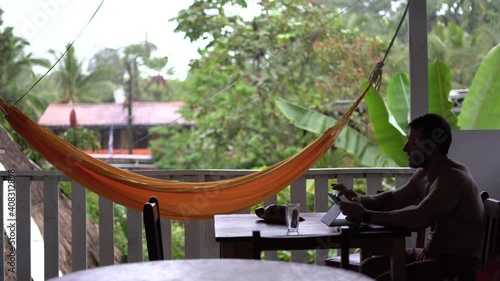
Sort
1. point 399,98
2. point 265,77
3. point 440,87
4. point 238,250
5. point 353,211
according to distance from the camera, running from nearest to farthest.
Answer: point 238,250 < point 353,211 < point 440,87 < point 399,98 < point 265,77

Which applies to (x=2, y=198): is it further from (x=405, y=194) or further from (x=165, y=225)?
(x=405, y=194)

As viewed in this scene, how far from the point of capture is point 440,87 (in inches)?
188

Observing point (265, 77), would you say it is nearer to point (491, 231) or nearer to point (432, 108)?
point (432, 108)

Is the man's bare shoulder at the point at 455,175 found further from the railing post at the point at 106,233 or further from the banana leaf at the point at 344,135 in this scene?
the banana leaf at the point at 344,135

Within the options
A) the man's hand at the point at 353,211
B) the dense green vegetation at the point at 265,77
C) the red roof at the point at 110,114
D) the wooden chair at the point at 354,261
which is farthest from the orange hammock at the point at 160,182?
the red roof at the point at 110,114

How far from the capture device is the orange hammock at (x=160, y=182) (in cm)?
315

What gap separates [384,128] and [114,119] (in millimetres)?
10725

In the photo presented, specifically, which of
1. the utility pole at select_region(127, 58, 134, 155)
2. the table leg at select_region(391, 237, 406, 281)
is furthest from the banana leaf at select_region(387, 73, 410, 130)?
the utility pole at select_region(127, 58, 134, 155)

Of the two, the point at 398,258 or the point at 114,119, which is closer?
the point at 398,258

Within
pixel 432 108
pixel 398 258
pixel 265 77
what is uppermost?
pixel 265 77

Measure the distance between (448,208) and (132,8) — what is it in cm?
1075

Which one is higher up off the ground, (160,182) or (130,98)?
(130,98)

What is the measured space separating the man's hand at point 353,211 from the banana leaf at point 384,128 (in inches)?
109

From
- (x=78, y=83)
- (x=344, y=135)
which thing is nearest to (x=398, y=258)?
(x=344, y=135)
